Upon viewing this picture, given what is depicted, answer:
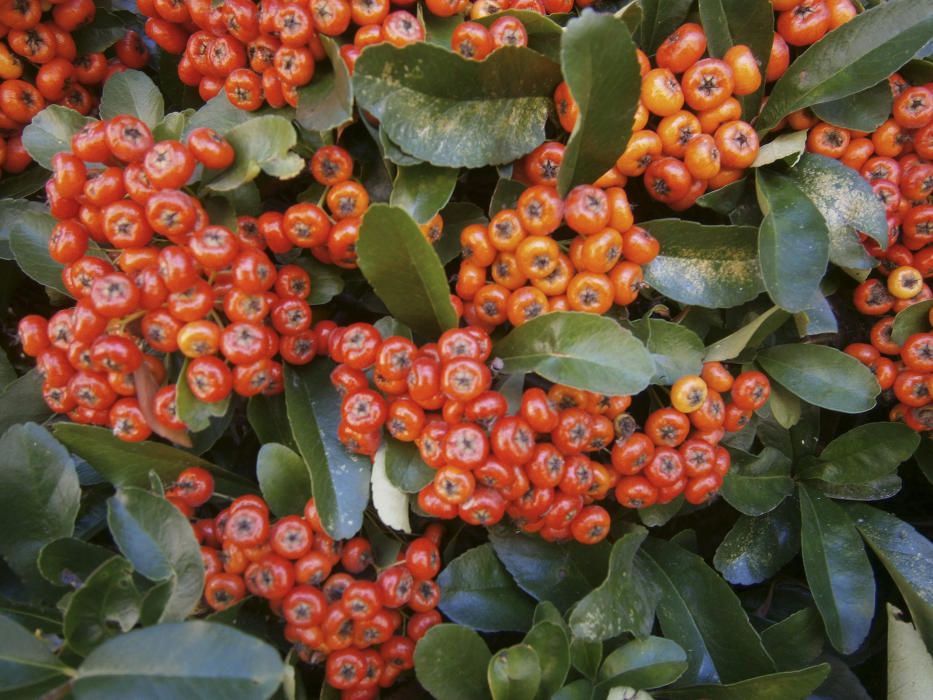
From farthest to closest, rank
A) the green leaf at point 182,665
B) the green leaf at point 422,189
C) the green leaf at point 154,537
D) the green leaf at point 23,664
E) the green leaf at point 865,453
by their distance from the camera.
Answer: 1. the green leaf at point 865,453
2. the green leaf at point 422,189
3. the green leaf at point 154,537
4. the green leaf at point 23,664
5. the green leaf at point 182,665

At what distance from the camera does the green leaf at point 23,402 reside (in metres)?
1.63

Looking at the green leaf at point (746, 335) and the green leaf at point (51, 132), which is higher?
the green leaf at point (51, 132)

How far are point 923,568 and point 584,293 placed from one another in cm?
120

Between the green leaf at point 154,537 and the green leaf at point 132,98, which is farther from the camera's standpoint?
the green leaf at point 132,98

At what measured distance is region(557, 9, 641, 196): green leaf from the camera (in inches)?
46.2

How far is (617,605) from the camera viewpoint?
1483mm

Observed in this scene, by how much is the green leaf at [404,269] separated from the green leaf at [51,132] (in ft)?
2.61

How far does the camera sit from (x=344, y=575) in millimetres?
1509

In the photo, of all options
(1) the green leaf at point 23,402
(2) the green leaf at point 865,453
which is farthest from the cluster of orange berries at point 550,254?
(1) the green leaf at point 23,402

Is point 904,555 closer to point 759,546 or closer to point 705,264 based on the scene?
point 759,546

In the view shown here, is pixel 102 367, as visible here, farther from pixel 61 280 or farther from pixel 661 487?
pixel 661 487

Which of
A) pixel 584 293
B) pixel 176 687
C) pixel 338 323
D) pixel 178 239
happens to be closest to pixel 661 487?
pixel 584 293

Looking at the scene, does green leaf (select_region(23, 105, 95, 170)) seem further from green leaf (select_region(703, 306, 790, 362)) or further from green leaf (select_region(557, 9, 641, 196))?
green leaf (select_region(703, 306, 790, 362))

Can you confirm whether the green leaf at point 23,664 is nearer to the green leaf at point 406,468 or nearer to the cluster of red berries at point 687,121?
the green leaf at point 406,468
